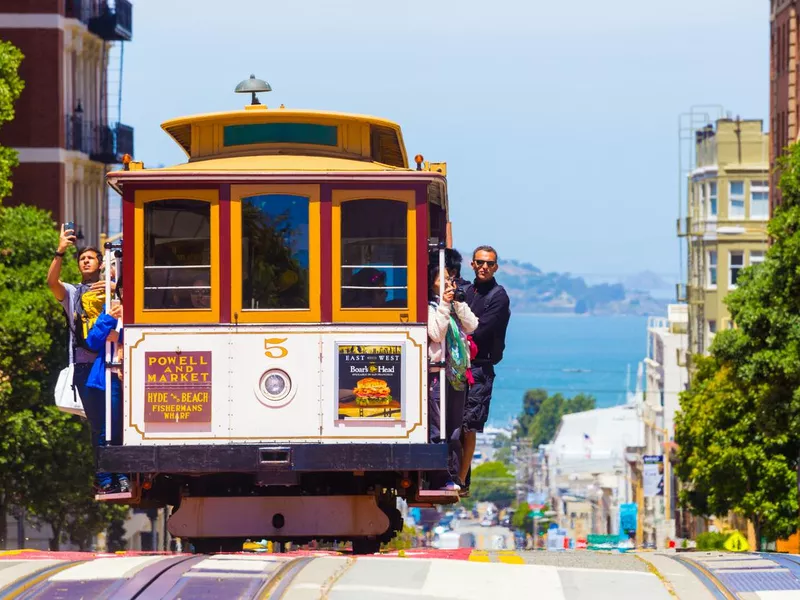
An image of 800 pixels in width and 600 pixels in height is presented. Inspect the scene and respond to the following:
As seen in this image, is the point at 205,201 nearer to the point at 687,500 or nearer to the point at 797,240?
the point at 797,240

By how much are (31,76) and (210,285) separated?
3976 cm

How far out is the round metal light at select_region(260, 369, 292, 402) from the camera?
17.4 m

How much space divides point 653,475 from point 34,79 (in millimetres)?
49916

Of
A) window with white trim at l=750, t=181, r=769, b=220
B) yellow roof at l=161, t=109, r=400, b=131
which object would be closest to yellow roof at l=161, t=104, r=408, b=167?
yellow roof at l=161, t=109, r=400, b=131

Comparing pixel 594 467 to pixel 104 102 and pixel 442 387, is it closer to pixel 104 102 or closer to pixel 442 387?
pixel 104 102

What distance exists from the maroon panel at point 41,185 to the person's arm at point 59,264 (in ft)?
126

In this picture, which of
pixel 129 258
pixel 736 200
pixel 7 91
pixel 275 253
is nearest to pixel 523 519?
pixel 736 200

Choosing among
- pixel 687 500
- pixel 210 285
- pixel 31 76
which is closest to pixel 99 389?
pixel 210 285

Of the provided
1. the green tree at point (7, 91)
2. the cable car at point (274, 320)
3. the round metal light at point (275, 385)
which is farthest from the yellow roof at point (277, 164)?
the green tree at point (7, 91)

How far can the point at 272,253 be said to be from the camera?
17516mm

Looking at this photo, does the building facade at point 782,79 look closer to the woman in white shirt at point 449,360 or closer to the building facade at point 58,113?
the building facade at point 58,113

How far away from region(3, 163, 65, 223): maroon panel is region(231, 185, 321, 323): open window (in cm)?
3909

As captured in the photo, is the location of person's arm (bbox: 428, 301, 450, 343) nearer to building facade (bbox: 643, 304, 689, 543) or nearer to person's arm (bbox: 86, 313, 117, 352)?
person's arm (bbox: 86, 313, 117, 352)

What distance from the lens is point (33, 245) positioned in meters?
40.5
